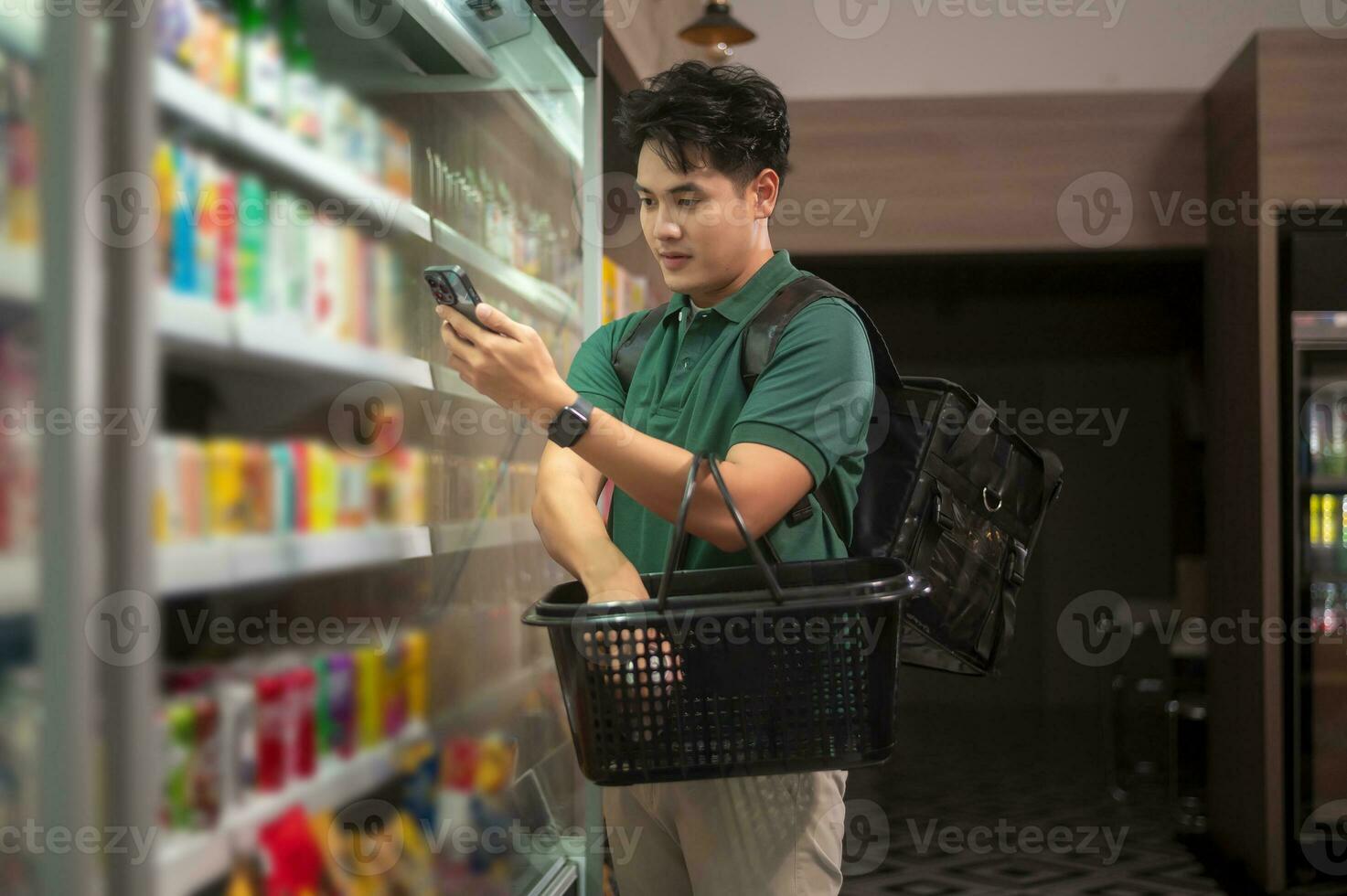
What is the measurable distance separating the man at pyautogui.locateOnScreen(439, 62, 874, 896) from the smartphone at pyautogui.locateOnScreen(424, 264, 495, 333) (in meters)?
0.01

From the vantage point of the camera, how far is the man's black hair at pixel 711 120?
4.62 ft

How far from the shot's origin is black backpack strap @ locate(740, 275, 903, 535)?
1.40m

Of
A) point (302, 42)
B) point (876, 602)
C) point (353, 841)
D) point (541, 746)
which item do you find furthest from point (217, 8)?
point (541, 746)

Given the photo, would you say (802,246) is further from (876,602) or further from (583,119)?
(876,602)

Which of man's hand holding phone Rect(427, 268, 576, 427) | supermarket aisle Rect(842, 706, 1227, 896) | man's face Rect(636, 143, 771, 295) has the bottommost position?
supermarket aisle Rect(842, 706, 1227, 896)

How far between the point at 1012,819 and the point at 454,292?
416cm

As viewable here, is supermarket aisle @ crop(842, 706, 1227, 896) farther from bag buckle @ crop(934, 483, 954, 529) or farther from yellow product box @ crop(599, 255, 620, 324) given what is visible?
bag buckle @ crop(934, 483, 954, 529)

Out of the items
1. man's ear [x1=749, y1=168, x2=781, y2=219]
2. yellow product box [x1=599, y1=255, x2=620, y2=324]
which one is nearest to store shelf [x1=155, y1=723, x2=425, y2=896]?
man's ear [x1=749, y1=168, x2=781, y2=219]

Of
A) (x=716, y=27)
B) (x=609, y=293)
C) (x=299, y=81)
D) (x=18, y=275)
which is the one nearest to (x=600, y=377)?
(x=299, y=81)

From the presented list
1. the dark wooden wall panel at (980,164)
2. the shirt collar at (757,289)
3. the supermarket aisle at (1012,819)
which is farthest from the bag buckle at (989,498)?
the dark wooden wall panel at (980,164)

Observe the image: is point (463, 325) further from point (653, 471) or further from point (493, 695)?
point (493, 695)

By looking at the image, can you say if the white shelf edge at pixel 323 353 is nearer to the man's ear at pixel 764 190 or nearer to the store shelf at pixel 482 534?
the store shelf at pixel 482 534

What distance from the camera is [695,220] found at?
1435 mm

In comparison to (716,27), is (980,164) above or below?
below
